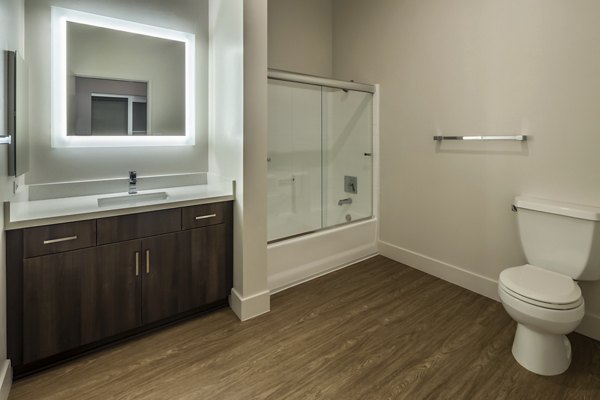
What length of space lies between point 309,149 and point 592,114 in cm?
208

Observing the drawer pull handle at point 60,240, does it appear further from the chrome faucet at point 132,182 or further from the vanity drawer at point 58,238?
the chrome faucet at point 132,182

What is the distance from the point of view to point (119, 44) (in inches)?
90.4

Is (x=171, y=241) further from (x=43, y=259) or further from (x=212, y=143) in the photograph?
(x=212, y=143)

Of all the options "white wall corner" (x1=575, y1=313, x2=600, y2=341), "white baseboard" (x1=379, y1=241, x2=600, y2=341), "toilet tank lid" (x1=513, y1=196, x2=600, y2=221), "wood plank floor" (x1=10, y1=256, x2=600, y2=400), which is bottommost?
"wood plank floor" (x1=10, y1=256, x2=600, y2=400)

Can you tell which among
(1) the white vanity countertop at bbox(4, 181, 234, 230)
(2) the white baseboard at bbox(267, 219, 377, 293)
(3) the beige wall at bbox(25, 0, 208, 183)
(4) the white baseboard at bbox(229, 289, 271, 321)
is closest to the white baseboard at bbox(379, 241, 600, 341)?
(2) the white baseboard at bbox(267, 219, 377, 293)

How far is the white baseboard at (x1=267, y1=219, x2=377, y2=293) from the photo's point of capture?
8.55 ft

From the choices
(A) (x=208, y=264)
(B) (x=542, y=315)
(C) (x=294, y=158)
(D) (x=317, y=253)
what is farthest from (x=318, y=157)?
(B) (x=542, y=315)

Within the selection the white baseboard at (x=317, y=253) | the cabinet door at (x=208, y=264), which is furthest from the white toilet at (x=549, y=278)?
the cabinet door at (x=208, y=264)

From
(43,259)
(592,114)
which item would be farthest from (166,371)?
(592,114)

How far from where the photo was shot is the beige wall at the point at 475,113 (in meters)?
2.01

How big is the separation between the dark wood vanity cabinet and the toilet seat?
1.67 meters

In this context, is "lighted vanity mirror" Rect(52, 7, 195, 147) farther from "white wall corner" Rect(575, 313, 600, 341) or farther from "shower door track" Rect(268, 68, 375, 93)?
"white wall corner" Rect(575, 313, 600, 341)

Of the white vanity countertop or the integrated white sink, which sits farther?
the integrated white sink

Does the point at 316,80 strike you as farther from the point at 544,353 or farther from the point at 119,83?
the point at 544,353
